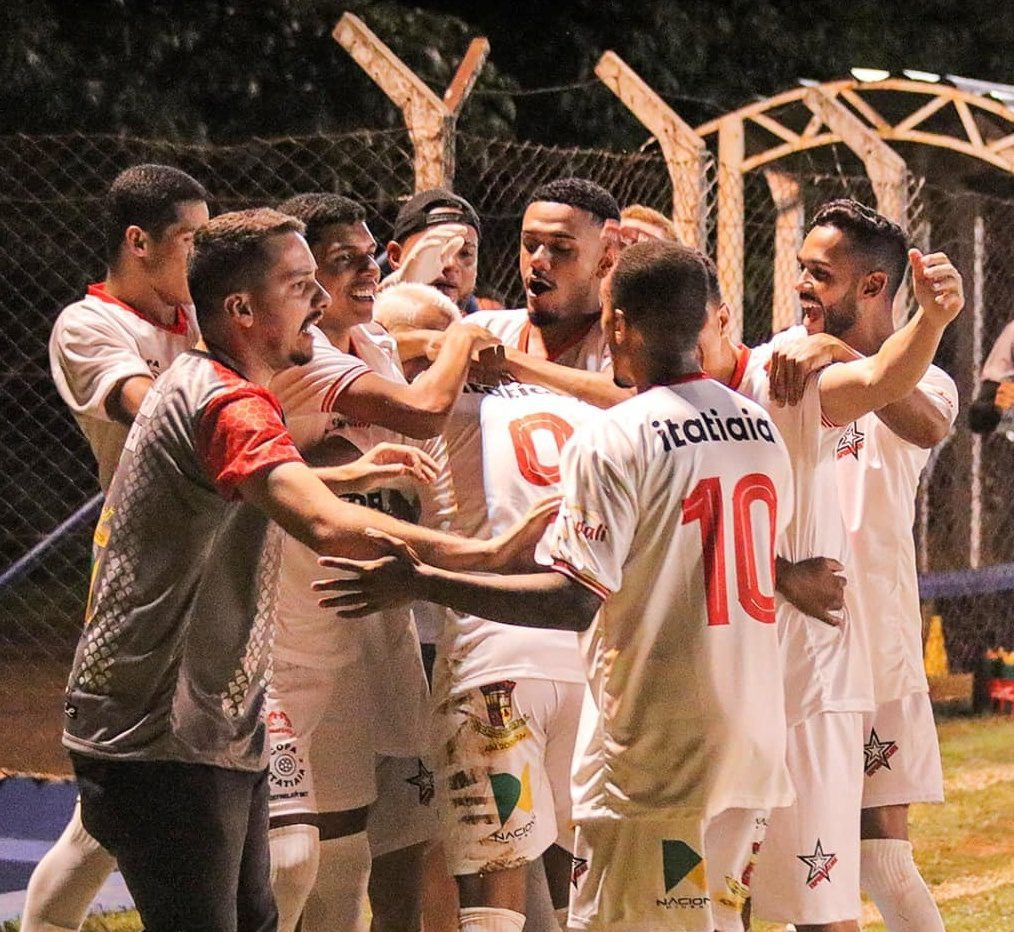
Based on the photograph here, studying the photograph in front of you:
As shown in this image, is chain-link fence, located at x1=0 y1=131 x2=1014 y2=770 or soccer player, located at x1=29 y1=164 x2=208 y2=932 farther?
chain-link fence, located at x1=0 y1=131 x2=1014 y2=770

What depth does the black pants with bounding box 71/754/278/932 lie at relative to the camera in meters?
3.62

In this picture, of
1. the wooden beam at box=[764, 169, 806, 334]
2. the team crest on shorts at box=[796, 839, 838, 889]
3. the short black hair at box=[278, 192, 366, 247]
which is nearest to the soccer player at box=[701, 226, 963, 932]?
the team crest on shorts at box=[796, 839, 838, 889]

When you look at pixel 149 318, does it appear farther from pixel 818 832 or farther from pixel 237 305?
pixel 818 832

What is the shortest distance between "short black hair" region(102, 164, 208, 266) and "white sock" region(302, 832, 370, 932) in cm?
166

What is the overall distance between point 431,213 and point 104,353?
1195 mm

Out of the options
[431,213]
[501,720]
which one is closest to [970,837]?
[431,213]

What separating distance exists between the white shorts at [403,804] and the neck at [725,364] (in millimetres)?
1341

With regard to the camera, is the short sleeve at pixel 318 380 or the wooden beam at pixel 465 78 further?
the wooden beam at pixel 465 78

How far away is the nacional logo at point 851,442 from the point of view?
16.0 ft

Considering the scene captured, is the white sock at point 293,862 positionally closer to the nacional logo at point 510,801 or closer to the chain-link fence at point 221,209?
the nacional logo at point 510,801

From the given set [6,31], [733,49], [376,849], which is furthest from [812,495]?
[733,49]

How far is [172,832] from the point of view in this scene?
3639 mm

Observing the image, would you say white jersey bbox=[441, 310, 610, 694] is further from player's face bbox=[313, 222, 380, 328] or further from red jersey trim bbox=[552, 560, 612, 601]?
red jersey trim bbox=[552, 560, 612, 601]

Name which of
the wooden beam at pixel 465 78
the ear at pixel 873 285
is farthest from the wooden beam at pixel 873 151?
the ear at pixel 873 285
